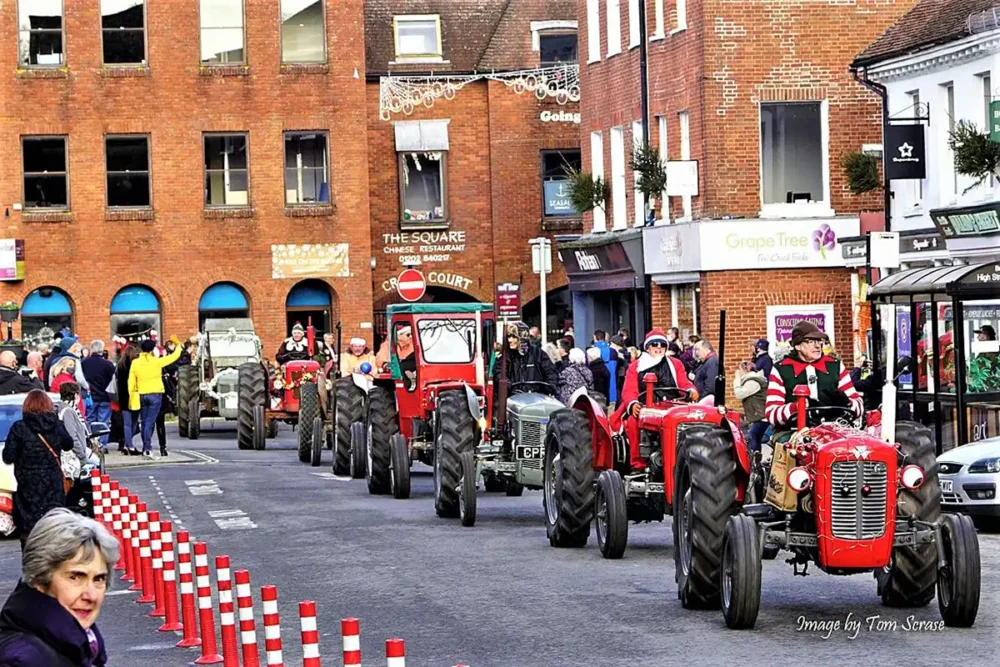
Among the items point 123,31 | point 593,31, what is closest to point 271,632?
point 593,31

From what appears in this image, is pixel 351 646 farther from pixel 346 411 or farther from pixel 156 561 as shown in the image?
pixel 346 411

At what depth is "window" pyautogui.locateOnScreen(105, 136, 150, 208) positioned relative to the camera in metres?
54.3

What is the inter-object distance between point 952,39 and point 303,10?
24.4m

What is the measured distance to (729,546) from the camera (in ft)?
44.2

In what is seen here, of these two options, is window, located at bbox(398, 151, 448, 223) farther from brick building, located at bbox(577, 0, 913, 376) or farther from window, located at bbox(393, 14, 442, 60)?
brick building, located at bbox(577, 0, 913, 376)

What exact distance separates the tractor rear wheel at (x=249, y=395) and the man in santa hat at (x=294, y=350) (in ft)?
5.94

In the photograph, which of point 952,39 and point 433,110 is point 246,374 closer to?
point 952,39

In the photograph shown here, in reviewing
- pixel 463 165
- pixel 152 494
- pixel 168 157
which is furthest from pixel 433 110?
pixel 152 494

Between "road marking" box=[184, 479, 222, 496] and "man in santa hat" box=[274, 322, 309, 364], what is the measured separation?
934cm

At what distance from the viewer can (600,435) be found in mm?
18344

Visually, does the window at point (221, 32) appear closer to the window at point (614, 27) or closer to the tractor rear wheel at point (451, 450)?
the window at point (614, 27)

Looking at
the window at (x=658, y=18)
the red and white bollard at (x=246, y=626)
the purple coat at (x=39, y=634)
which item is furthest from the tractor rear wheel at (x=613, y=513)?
the window at (x=658, y=18)

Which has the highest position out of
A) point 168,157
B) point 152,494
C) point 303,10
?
point 303,10

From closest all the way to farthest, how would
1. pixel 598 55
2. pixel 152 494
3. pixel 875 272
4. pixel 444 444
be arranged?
pixel 444 444 < pixel 152 494 < pixel 875 272 < pixel 598 55
